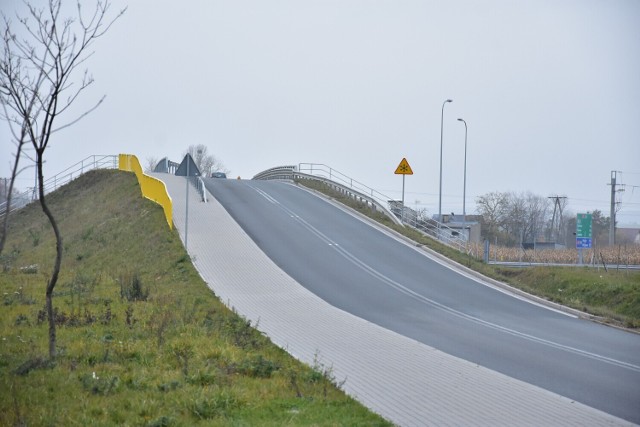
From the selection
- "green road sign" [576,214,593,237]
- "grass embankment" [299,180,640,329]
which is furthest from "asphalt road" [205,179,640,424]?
"green road sign" [576,214,593,237]

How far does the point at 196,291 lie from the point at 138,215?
15796 mm

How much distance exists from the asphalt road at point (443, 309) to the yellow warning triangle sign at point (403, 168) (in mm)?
2894

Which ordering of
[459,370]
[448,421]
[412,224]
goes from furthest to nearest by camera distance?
[412,224], [459,370], [448,421]

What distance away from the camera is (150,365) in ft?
34.9

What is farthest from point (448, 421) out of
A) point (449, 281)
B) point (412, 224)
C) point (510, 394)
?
point (412, 224)

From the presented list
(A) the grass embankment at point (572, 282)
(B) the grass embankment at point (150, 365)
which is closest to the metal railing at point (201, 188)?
(A) the grass embankment at point (572, 282)

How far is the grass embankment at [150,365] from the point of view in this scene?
8.27 metres

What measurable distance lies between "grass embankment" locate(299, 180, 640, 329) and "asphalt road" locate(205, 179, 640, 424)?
1178 mm

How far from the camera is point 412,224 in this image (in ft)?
126

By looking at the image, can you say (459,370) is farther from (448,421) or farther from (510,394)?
(448,421)

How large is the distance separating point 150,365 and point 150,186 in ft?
90.0

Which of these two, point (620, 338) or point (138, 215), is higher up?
point (138, 215)

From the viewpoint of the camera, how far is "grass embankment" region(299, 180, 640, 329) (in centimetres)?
2312

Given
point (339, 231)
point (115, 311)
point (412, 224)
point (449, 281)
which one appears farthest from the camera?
point (412, 224)
